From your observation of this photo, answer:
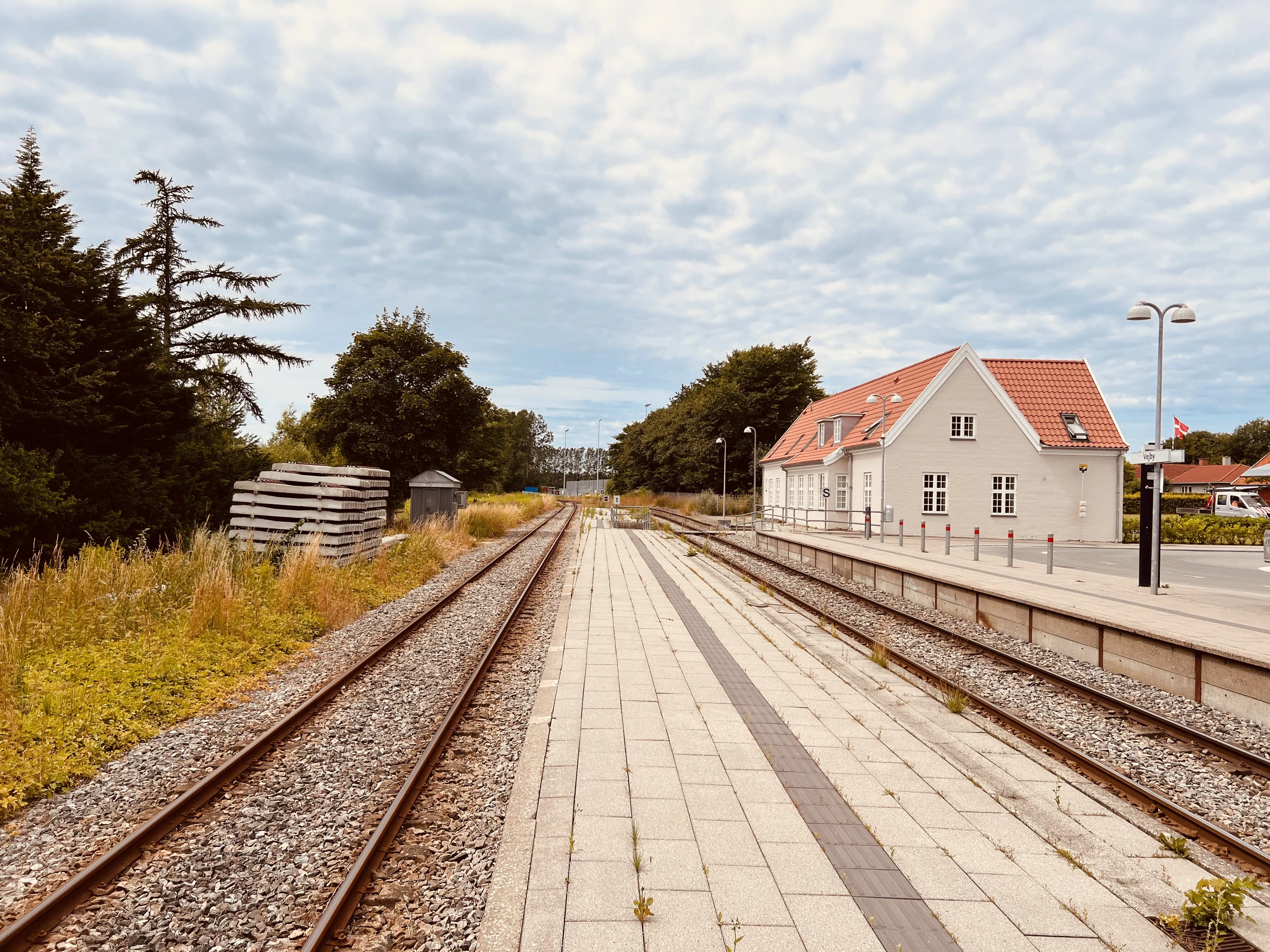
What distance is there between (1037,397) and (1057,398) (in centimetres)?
90

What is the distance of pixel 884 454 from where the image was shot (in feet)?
91.8

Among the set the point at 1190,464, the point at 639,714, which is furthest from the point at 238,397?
the point at 1190,464

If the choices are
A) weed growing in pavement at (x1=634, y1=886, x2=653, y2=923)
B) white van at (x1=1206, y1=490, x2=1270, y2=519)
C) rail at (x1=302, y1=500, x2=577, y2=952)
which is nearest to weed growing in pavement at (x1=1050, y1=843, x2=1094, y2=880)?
weed growing in pavement at (x1=634, y1=886, x2=653, y2=923)

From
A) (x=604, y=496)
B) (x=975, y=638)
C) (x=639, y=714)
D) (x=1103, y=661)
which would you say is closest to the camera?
(x=639, y=714)

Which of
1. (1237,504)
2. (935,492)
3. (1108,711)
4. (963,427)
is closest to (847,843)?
(1108,711)

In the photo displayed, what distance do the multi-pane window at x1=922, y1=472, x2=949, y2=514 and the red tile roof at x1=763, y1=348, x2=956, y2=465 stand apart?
103 inches

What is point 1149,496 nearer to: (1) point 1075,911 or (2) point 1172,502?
(1) point 1075,911

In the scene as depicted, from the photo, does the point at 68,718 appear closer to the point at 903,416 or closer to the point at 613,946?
the point at 613,946

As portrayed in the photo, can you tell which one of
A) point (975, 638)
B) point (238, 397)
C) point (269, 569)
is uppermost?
point (238, 397)

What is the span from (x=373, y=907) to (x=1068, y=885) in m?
3.54

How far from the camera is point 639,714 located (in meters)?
6.23

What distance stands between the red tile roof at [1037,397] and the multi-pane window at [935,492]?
2607mm

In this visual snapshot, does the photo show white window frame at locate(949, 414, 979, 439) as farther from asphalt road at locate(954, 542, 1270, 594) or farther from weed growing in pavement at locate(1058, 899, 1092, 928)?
weed growing in pavement at locate(1058, 899, 1092, 928)

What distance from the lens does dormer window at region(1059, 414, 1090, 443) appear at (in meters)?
28.4
